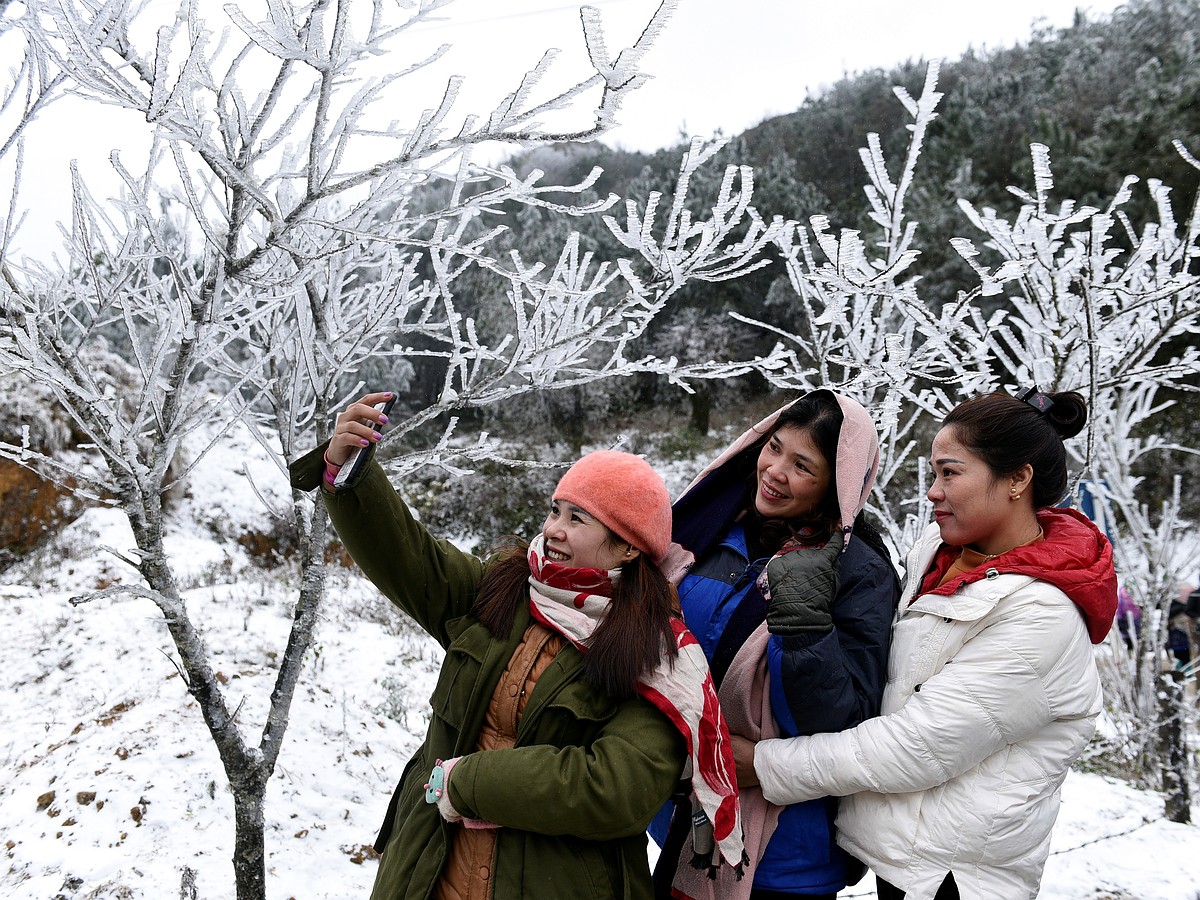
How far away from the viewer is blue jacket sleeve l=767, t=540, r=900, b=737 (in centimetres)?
137

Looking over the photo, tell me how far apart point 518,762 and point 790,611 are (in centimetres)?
59

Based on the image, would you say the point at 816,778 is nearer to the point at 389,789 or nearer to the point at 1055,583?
the point at 1055,583

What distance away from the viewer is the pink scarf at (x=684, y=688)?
4.44 ft

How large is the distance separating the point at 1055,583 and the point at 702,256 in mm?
1259

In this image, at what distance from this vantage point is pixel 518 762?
4.21ft

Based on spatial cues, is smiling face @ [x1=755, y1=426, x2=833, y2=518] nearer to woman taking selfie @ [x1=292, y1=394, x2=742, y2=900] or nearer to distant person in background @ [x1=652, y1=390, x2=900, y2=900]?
distant person in background @ [x1=652, y1=390, x2=900, y2=900]

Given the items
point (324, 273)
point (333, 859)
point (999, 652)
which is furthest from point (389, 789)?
point (999, 652)

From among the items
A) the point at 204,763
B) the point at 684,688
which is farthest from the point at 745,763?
the point at 204,763

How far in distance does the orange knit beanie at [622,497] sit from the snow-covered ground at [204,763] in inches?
43.0

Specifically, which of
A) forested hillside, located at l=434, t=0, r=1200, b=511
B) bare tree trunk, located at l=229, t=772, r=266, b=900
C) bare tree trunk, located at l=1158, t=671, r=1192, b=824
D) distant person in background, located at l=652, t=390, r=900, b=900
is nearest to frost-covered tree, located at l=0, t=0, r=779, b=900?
bare tree trunk, located at l=229, t=772, r=266, b=900

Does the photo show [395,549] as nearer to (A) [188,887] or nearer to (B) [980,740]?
(B) [980,740]

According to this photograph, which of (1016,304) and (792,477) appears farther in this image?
(1016,304)

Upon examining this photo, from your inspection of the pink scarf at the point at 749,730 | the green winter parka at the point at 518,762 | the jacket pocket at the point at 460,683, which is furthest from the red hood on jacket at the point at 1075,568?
the jacket pocket at the point at 460,683

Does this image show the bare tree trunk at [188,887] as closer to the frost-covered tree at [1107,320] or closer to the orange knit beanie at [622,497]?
the orange knit beanie at [622,497]
